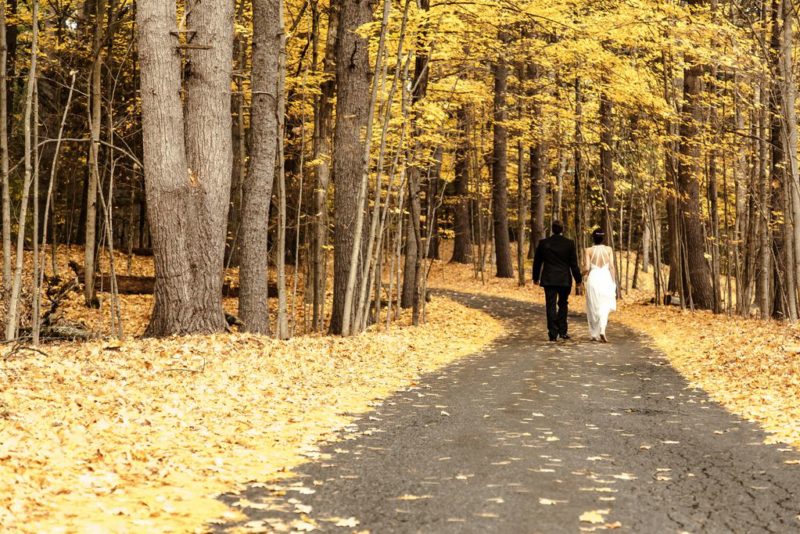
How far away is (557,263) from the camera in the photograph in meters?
15.3

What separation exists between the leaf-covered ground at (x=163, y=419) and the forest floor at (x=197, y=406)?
2 cm

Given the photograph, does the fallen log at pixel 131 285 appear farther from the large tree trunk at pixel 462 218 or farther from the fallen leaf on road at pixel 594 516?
the fallen leaf on road at pixel 594 516

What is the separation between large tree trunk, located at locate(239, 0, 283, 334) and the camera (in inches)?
508

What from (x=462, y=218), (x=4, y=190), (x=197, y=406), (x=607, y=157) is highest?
(x=607, y=157)

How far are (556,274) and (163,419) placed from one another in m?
10.00

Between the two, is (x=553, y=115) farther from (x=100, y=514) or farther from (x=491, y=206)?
(x=100, y=514)

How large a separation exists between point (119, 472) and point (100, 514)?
2.67 ft

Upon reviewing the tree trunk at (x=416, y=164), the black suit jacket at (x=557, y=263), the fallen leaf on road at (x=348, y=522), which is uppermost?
the tree trunk at (x=416, y=164)

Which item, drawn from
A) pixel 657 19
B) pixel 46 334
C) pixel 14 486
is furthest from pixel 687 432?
pixel 657 19

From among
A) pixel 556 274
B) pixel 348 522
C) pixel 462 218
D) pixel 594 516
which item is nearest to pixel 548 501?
pixel 594 516

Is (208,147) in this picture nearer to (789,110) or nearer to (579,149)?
(789,110)

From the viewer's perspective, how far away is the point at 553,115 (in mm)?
25922

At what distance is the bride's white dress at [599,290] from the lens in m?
14.8

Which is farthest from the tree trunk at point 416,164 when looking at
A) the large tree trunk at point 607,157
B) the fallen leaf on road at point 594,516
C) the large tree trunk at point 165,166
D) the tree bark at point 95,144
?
the fallen leaf on road at point 594,516
